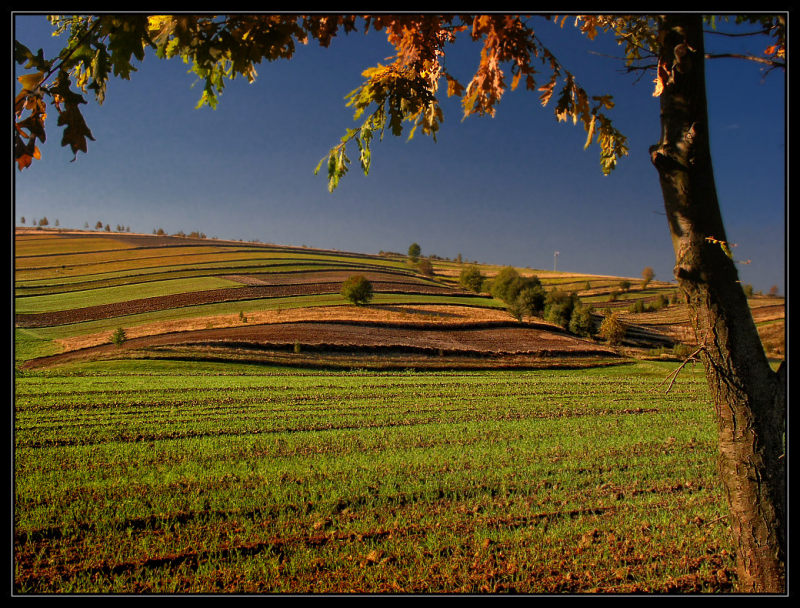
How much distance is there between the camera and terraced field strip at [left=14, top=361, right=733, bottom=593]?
13.7 feet

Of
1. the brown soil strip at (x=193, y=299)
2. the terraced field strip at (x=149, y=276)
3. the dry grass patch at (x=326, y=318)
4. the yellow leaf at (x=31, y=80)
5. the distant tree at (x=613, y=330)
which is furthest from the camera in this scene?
the terraced field strip at (x=149, y=276)

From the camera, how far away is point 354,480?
23.2 ft

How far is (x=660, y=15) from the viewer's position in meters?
2.82

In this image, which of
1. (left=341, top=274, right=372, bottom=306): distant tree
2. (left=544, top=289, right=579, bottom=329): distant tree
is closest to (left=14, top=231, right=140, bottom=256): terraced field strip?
(left=341, top=274, right=372, bottom=306): distant tree

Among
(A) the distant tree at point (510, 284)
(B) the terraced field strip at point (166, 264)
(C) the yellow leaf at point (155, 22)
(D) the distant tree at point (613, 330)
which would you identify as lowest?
(D) the distant tree at point (613, 330)

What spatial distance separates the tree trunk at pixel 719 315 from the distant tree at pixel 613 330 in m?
39.6

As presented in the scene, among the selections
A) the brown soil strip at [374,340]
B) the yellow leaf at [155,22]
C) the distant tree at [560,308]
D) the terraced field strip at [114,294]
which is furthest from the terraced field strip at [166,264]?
the yellow leaf at [155,22]

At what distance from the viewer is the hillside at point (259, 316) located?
28141 mm

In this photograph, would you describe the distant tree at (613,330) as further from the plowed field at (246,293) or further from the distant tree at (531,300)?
the plowed field at (246,293)

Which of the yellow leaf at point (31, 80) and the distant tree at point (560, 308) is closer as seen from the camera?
the yellow leaf at point (31, 80)

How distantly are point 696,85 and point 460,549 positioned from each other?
511 cm

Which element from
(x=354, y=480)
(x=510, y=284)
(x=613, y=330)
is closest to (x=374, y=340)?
(x=613, y=330)

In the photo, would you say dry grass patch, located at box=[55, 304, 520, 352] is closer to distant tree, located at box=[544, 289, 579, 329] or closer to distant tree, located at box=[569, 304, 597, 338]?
distant tree, located at box=[544, 289, 579, 329]

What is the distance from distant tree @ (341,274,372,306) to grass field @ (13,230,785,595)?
19243 millimetres
